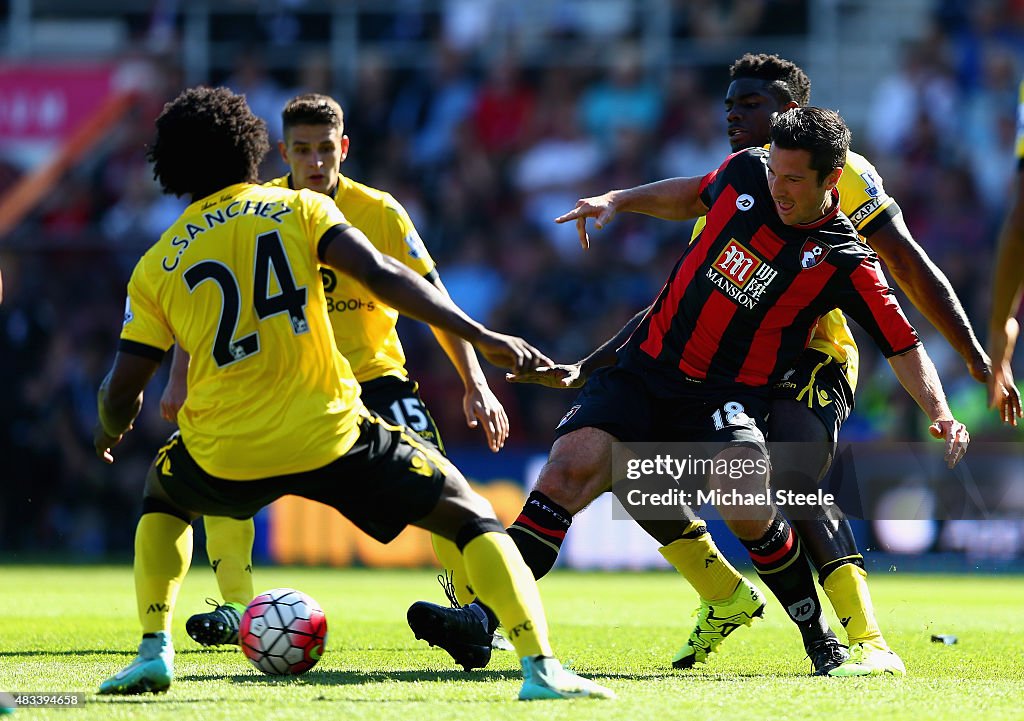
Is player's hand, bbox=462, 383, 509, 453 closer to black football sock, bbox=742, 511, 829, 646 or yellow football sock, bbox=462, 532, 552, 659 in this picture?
yellow football sock, bbox=462, 532, 552, 659

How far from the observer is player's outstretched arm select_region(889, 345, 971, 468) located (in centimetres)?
624

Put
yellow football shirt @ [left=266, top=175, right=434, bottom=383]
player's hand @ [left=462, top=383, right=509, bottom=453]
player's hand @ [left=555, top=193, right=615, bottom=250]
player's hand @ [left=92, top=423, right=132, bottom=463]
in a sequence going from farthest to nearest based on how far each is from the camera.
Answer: yellow football shirt @ [left=266, top=175, right=434, bottom=383]
player's hand @ [left=555, top=193, right=615, bottom=250]
player's hand @ [left=462, top=383, right=509, bottom=453]
player's hand @ [left=92, top=423, right=132, bottom=463]

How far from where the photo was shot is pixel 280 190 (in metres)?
5.36

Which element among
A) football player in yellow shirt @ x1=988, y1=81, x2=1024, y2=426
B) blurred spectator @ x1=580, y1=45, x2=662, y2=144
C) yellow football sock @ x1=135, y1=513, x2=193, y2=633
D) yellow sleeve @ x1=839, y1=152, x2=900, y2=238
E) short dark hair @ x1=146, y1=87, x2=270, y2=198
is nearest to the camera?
football player in yellow shirt @ x1=988, y1=81, x2=1024, y2=426

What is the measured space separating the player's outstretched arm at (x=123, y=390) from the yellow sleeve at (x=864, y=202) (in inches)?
127

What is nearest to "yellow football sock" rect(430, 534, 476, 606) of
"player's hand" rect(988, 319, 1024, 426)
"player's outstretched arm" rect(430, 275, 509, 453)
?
Result: "player's outstretched arm" rect(430, 275, 509, 453)

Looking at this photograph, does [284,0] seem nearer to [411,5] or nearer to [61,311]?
[411,5]

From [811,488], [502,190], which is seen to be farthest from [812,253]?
[502,190]

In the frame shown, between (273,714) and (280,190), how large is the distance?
1.83m

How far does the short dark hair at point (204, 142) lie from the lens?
5324 mm

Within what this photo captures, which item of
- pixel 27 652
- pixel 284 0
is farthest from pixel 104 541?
pixel 27 652

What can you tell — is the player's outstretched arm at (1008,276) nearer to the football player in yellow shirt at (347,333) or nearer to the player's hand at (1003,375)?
the player's hand at (1003,375)

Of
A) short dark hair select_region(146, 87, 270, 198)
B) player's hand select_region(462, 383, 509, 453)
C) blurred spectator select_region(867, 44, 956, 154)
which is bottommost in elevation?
player's hand select_region(462, 383, 509, 453)

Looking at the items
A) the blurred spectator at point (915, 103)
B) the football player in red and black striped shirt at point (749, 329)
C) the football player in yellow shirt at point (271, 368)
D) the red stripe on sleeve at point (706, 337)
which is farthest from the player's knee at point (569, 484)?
the blurred spectator at point (915, 103)
